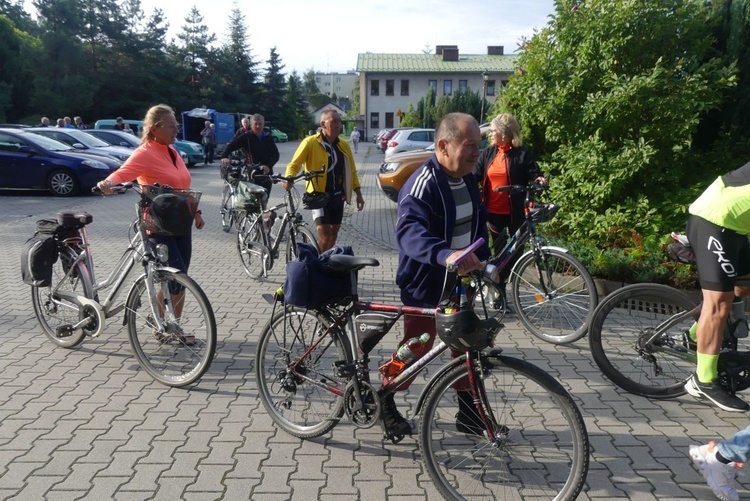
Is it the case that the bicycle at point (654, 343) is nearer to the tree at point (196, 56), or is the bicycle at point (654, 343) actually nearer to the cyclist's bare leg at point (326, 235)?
the cyclist's bare leg at point (326, 235)

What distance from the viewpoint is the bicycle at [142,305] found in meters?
4.75

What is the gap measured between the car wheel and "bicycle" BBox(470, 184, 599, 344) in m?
13.7

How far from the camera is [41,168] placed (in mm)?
16547

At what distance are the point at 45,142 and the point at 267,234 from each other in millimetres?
11938

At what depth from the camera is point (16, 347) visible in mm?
5699

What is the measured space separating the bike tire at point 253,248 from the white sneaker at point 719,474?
5.59 meters

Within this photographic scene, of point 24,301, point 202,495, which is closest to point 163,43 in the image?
point 24,301

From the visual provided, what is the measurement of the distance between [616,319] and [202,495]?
2.95 meters

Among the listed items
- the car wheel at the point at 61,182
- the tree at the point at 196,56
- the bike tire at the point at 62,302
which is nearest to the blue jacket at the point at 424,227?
the bike tire at the point at 62,302

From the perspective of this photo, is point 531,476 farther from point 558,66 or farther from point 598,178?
point 558,66

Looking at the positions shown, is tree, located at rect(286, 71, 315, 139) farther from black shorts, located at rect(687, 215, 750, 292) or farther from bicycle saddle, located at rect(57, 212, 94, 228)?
black shorts, located at rect(687, 215, 750, 292)

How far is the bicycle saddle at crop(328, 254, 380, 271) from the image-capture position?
3478 mm

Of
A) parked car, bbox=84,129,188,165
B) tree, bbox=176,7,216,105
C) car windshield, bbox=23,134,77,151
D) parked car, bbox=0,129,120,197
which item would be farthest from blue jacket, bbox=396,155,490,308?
tree, bbox=176,7,216,105

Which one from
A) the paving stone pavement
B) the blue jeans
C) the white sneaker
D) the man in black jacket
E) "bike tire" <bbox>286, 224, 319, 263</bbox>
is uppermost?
the man in black jacket
